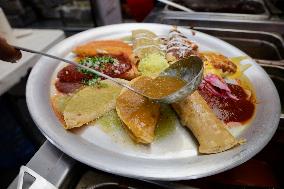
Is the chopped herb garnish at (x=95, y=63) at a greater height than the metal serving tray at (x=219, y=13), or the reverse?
the chopped herb garnish at (x=95, y=63)

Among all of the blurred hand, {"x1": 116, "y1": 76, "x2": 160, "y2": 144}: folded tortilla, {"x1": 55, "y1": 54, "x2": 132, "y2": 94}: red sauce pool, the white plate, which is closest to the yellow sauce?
{"x1": 116, "y1": 76, "x2": 160, "y2": 144}: folded tortilla

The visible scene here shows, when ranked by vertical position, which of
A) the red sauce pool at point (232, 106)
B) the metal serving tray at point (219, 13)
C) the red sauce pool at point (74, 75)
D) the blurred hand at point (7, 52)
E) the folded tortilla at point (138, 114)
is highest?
the blurred hand at point (7, 52)

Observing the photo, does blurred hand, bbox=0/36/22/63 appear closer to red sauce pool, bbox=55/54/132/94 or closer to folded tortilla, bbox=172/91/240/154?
red sauce pool, bbox=55/54/132/94

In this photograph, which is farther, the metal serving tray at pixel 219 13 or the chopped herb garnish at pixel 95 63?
the metal serving tray at pixel 219 13

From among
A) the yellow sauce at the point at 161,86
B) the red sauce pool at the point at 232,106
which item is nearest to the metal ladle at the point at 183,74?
the yellow sauce at the point at 161,86

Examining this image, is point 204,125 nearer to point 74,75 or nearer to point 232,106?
point 232,106

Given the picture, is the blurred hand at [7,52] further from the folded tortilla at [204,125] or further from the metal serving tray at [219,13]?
the metal serving tray at [219,13]
